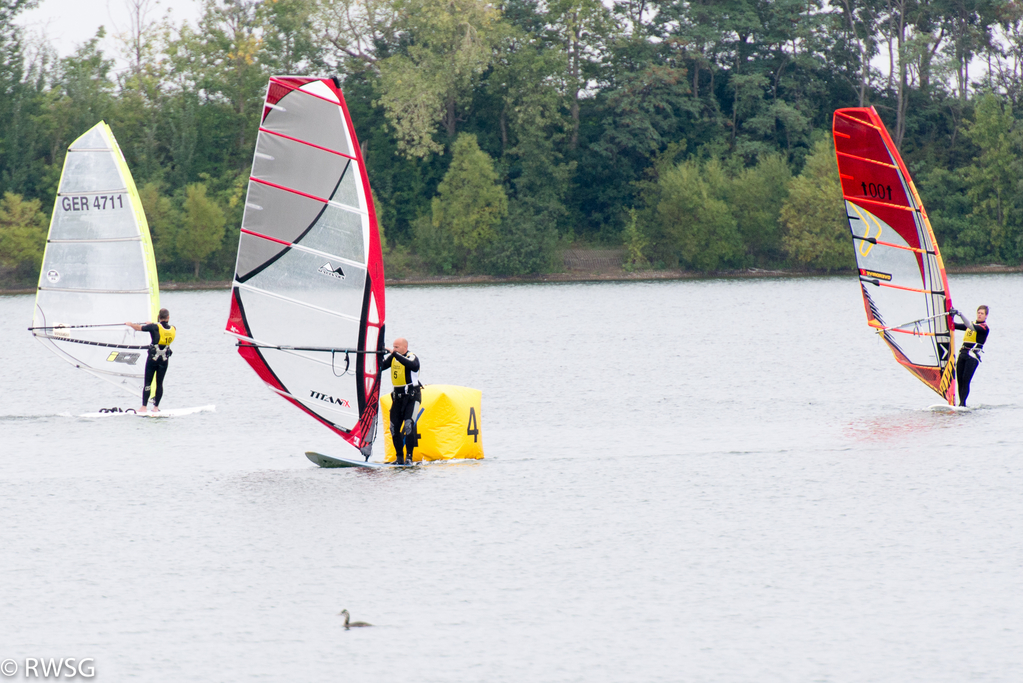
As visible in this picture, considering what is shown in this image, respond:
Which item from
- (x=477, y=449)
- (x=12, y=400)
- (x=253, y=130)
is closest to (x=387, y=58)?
(x=253, y=130)

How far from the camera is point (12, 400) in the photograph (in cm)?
2464

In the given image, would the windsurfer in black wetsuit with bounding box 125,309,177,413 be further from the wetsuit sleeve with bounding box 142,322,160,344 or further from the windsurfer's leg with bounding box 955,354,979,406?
the windsurfer's leg with bounding box 955,354,979,406

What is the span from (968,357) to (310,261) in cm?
1059

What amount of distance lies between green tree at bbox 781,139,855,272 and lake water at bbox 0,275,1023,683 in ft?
154

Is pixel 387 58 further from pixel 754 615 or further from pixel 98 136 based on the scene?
pixel 754 615

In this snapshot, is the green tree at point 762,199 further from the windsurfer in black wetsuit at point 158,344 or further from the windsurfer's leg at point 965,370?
the windsurfer in black wetsuit at point 158,344

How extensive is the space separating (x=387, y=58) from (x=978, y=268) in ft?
116

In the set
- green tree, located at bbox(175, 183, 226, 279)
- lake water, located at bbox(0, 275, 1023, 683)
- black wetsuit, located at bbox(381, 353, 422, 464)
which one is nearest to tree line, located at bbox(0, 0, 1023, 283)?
green tree, located at bbox(175, 183, 226, 279)

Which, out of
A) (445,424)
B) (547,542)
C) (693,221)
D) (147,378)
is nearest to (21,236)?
(693,221)

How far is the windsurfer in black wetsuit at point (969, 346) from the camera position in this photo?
1889cm

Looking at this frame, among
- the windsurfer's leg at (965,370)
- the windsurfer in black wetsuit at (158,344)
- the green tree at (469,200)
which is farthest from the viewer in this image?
the green tree at (469,200)

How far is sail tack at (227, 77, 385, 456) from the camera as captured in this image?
47.6 ft

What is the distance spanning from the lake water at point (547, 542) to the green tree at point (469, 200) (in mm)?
47847

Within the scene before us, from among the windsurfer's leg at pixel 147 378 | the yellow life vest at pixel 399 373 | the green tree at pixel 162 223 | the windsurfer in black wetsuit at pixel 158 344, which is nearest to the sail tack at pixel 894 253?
the yellow life vest at pixel 399 373
